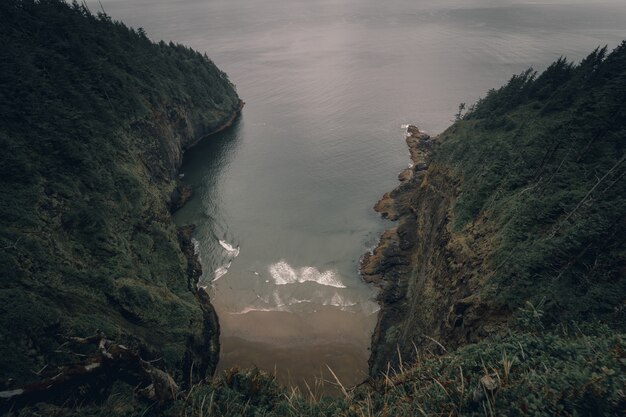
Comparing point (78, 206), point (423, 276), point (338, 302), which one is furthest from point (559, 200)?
point (78, 206)

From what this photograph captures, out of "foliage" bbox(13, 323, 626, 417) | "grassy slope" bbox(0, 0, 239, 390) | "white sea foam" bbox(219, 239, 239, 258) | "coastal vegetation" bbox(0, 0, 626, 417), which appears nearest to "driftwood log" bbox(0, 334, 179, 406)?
"coastal vegetation" bbox(0, 0, 626, 417)

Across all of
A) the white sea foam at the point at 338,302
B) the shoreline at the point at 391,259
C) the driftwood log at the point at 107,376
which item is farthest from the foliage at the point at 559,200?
the driftwood log at the point at 107,376

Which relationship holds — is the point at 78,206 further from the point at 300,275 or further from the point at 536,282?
the point at 536,282

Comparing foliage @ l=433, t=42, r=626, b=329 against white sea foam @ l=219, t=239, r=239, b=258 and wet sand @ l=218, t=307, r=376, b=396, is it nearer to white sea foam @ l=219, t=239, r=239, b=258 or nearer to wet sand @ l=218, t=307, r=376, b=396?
wet sand @ l=218, t=307, r=376, b=396

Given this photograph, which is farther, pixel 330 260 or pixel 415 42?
pixel 415 42

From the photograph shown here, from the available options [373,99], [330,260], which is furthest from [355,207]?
[373,99]

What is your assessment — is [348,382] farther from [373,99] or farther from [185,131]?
[373,99]
